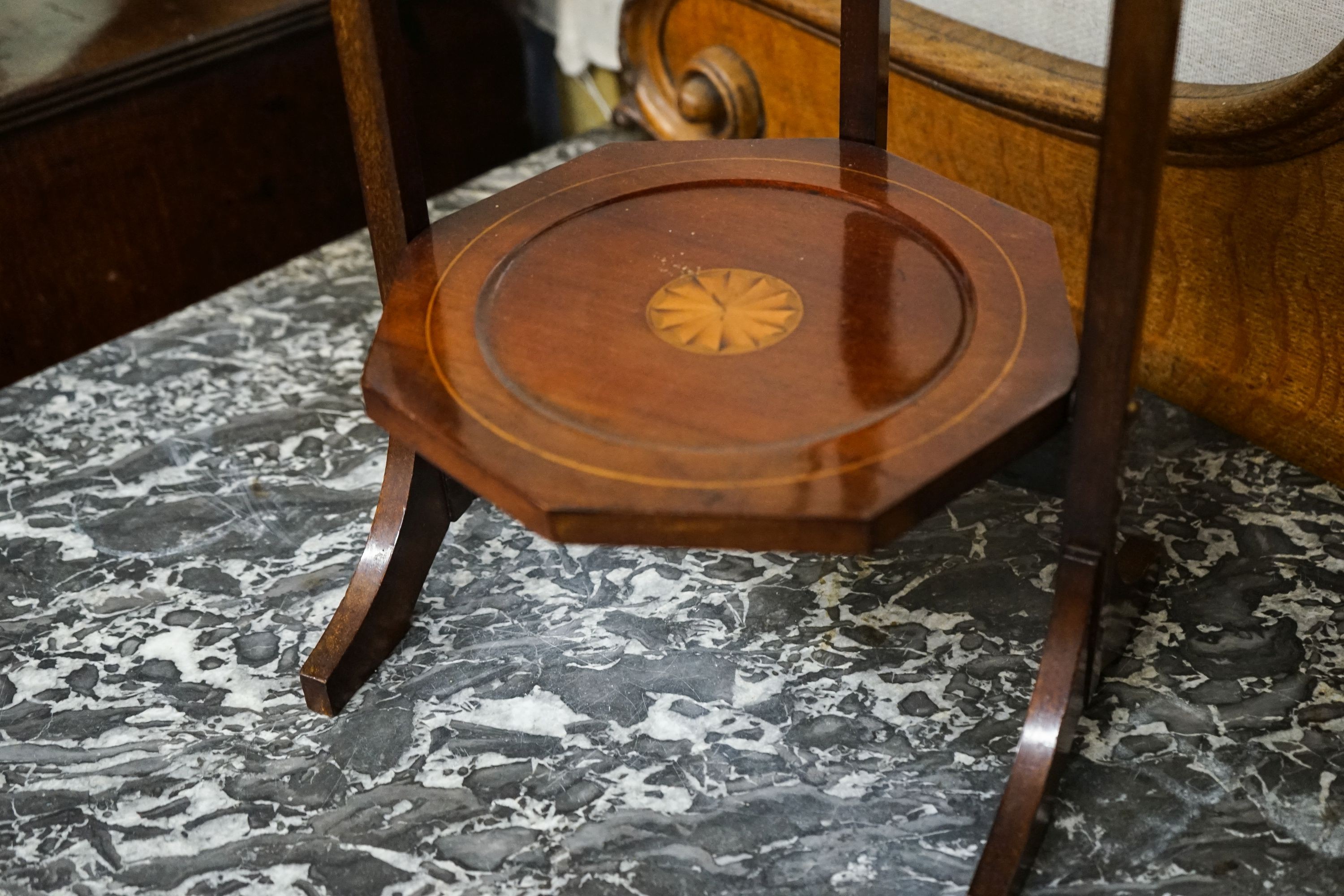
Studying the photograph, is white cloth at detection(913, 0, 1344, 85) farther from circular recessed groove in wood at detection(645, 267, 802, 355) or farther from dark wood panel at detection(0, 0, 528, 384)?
dark wood panel at detection(0, 0, 528, 384)

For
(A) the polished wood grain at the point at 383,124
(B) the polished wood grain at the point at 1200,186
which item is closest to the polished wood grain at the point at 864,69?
(B) the polished wood grain at the point at 1200,186

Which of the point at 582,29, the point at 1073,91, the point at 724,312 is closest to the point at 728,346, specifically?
the point at 724,312

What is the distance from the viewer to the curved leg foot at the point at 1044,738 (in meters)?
→ 1.20

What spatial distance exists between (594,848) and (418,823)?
7.1 inches

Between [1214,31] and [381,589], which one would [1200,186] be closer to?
[1214,31]

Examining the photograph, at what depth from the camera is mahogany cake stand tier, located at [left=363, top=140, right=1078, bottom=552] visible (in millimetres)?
1025

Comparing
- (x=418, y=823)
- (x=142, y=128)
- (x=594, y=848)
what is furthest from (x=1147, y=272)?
(x=142, y=128)

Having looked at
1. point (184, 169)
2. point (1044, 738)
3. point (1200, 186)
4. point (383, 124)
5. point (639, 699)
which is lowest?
point (639, 699)

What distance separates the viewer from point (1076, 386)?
1.15 metres

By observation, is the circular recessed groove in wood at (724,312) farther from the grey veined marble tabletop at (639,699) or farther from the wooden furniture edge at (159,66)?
the wooden furniture edge at (159,66)

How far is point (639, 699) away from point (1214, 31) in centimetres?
103

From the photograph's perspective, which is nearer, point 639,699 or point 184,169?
point 639,699

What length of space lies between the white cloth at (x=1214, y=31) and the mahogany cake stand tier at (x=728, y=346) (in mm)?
343

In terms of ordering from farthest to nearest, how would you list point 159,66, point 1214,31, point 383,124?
1. point 159,66
2. point 1214,31
3. point 383,124
